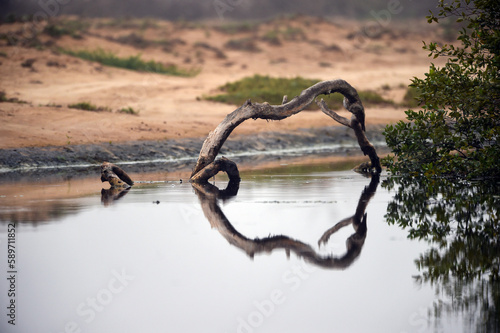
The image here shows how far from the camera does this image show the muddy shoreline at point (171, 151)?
17.5 meters

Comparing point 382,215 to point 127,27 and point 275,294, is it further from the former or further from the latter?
point 127,27

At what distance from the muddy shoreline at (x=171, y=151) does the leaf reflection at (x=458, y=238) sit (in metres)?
7.75

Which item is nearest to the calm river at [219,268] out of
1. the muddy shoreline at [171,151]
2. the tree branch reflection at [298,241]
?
the tree branch reflection at [298,241]

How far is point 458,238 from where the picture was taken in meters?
7.88

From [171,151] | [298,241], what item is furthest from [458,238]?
[171,151]

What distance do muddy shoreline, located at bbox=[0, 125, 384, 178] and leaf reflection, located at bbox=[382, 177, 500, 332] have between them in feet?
25.4

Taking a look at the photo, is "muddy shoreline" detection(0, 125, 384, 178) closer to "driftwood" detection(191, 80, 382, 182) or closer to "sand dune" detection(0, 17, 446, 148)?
"sand dune" detection(0, 17, 446, 148)

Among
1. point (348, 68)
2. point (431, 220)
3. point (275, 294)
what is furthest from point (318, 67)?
point (275, 294)

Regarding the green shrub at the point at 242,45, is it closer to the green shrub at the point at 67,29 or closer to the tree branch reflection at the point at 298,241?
the green shrub at the point at 67,29

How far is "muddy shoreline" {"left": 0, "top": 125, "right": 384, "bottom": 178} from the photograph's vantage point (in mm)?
17500

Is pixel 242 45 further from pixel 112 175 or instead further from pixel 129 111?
pixel 112 175

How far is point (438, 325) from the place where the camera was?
5164 mm

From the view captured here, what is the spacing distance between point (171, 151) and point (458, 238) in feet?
43.1

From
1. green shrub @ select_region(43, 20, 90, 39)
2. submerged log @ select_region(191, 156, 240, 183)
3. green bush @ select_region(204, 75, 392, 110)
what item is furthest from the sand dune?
submerged log @ select_region(191, 156, 240, 183)
